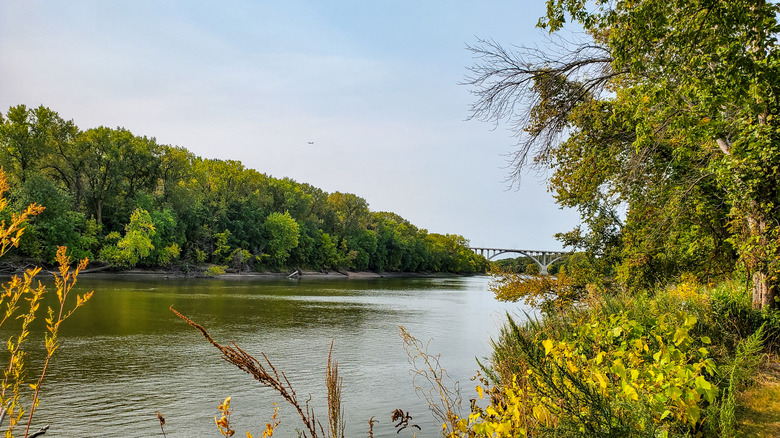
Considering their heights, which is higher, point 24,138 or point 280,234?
point 24,138

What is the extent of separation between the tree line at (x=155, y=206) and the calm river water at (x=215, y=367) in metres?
23.1

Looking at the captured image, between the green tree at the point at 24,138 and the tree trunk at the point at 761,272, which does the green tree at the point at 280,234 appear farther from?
the tree trunk at the point at 761,272

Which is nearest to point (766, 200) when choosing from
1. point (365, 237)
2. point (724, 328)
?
point (724, 328)

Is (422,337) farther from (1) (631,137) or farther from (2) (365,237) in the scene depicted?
(2) (365,237)

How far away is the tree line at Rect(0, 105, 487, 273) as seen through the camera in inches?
1681

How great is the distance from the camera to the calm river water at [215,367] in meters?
8.79

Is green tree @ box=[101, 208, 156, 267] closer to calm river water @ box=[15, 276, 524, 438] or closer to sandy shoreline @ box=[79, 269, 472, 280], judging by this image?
sandy shoreline @ box=[79, 269, 472, 280]

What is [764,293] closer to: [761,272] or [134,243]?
[761,272]

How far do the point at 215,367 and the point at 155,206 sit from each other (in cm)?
4787

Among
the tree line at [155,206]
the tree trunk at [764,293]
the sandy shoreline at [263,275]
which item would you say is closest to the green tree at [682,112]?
the tree trunk at [764,293]

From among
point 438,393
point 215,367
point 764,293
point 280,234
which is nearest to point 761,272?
point 764,293

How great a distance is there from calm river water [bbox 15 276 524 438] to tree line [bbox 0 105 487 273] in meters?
23.1

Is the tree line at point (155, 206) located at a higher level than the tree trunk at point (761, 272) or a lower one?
higher

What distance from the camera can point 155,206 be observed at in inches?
2186
